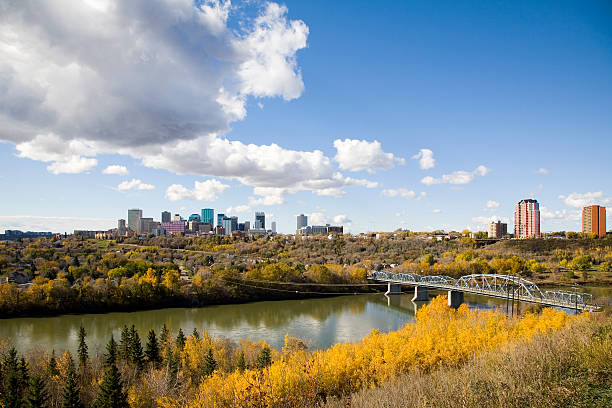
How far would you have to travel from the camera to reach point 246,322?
28344 mm

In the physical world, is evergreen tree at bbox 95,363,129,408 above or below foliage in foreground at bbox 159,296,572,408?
below

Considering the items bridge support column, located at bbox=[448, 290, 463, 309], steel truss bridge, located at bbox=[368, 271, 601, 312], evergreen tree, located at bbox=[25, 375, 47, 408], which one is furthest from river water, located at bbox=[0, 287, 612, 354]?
evergreen tree, located at bbox=[25, 375, 47, 408]

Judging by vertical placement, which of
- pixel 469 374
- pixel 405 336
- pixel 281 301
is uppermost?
pixel 469 374

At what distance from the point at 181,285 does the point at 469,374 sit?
108ft

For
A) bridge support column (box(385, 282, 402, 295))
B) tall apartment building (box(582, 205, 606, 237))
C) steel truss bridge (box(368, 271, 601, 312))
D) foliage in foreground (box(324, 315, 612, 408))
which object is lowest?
bridge support column (box(385, 282, 402, 295))

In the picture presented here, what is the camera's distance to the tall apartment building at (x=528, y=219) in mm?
81500

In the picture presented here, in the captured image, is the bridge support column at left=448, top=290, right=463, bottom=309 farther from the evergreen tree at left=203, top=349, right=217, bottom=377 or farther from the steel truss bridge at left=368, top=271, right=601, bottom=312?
the evergreen tree at left=203, top=349, right=217, bottom=377

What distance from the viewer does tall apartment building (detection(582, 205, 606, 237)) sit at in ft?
249

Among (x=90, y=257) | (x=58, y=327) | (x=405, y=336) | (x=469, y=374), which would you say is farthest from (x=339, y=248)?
(x=469, y=374)

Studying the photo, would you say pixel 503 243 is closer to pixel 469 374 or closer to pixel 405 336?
pixel 405 336

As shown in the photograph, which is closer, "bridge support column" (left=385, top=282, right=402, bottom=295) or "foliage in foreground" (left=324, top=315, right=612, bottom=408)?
"foliage in foreground" (left=324, top=315, right=612, bottom=408)

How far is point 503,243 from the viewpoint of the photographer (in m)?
67.3

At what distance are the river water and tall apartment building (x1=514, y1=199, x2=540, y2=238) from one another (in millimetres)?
52049

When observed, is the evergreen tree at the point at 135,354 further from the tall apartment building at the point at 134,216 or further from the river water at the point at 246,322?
the tall apartment building at the point at 134,216
